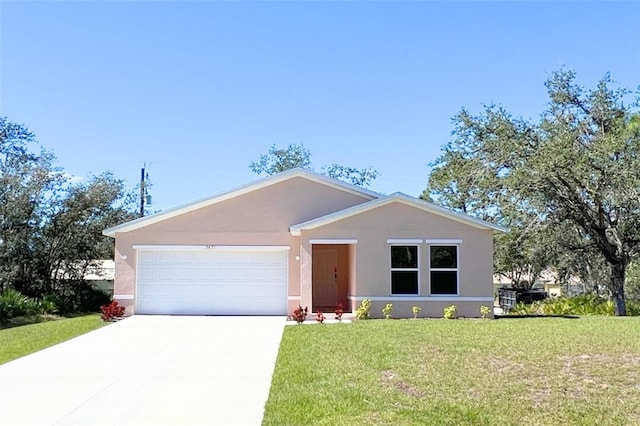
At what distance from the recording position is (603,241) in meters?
23.8

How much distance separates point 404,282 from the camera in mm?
19312

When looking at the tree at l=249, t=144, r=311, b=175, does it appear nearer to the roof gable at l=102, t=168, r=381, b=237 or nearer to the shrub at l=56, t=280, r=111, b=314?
the shrub at l=56, t=280, r=111, b=314

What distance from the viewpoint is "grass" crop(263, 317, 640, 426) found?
7.36 meters

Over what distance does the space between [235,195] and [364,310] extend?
19.8 feet

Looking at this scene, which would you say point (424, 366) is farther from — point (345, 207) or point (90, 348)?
point (345, 207)

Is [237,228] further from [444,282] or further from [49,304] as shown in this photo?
[49,304]

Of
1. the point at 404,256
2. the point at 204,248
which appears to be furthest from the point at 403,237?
the point at 204,248

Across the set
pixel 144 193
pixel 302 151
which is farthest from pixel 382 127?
pixel 302 151

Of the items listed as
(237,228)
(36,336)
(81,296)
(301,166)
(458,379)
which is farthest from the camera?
(301,166)

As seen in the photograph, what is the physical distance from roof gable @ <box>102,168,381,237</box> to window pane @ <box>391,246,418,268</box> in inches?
112

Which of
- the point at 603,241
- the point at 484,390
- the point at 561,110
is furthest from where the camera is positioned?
the point at 561,110

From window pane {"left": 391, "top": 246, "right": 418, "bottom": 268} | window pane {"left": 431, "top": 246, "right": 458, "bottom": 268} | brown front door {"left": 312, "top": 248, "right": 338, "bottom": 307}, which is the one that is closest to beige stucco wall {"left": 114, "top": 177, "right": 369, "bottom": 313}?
brown front door {"left": 312, "top": 248, "right": 338, "bottom": 307}

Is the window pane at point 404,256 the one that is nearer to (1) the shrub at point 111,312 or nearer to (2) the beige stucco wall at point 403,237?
(2) the beige stucco wall at point 403,237

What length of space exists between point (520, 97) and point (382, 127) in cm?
699
